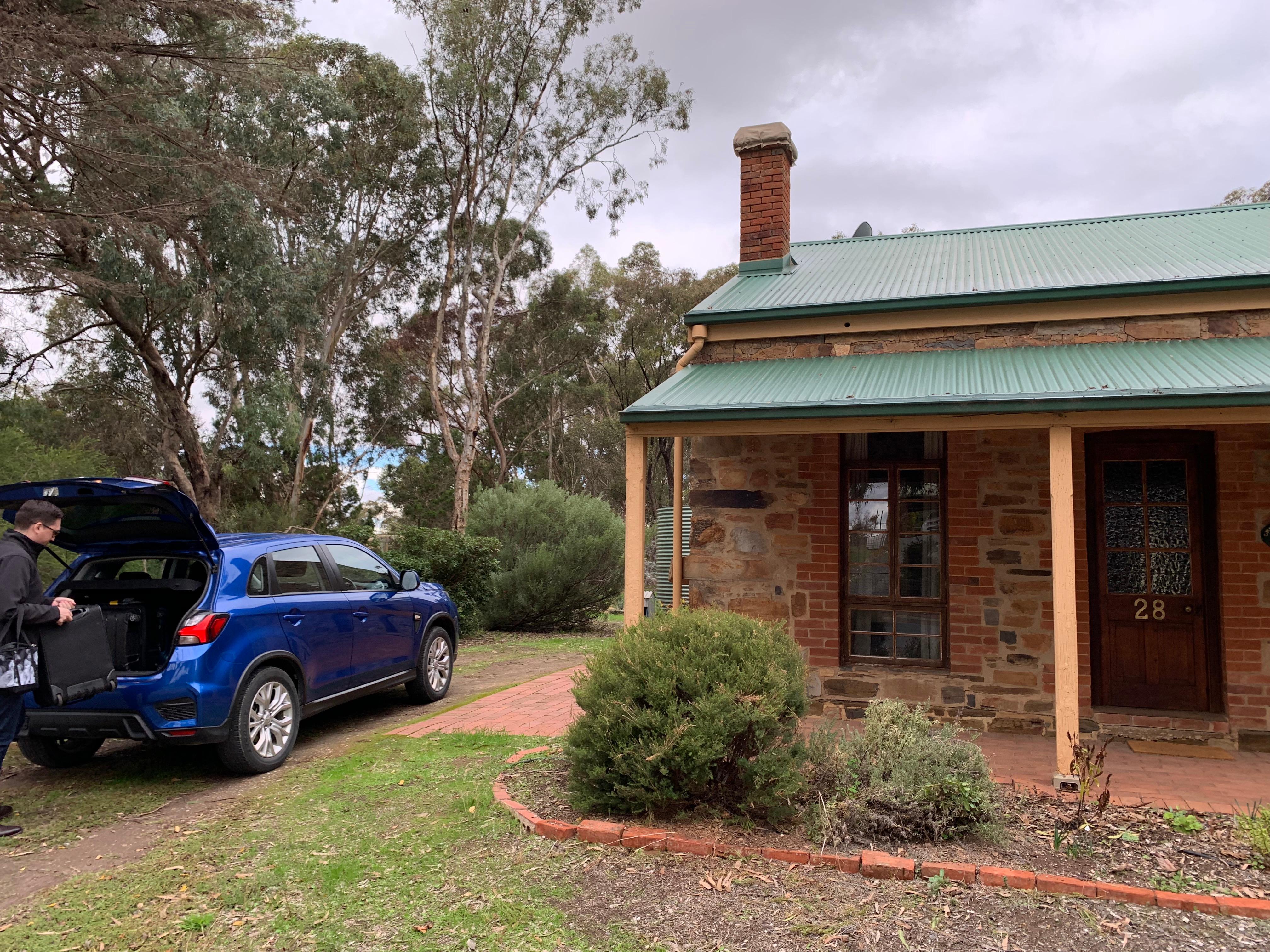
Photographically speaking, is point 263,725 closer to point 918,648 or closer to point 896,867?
point 896,867

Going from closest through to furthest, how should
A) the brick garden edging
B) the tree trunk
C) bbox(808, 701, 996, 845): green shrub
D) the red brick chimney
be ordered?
the brick garden edging
bbox(808, 701, 996, 845): green shrub
the red brick chimney
the tree trunk

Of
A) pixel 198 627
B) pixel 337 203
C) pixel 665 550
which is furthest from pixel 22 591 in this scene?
pixel 337 203

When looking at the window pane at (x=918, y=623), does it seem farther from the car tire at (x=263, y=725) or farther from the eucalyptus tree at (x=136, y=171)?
the eucalyptus tree at (x=136, y=171)

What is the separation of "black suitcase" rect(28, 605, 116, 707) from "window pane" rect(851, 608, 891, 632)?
5.24m

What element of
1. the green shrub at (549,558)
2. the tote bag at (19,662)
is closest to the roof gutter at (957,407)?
the tote bag at (19,662)

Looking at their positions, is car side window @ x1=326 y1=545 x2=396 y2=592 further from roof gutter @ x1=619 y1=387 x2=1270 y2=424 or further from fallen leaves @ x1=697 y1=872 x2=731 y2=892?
fallen leaves @ x1=697 y1=872 x2=731 y2=892

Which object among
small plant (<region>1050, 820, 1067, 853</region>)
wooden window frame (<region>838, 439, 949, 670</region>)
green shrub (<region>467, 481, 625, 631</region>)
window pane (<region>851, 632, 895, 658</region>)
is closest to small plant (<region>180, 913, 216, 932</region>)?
small plant (<region>1050, 820, 1067, 853</region>)

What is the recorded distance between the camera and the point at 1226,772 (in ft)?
17.6

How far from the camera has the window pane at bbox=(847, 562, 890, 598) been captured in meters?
6.76

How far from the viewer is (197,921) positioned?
3.27 m

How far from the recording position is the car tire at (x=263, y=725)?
5121 mm

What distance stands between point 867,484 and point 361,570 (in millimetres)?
4266

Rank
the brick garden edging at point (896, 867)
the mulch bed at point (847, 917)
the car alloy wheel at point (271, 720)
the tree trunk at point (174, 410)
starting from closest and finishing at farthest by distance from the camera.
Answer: the mulch bed at point (847, 917) → the brick garden edging at point (896, 867) → the car alloy wheel at point (271, 720) → the tree trunk at point (174, 410)

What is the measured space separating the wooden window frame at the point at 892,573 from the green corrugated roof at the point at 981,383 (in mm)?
838
